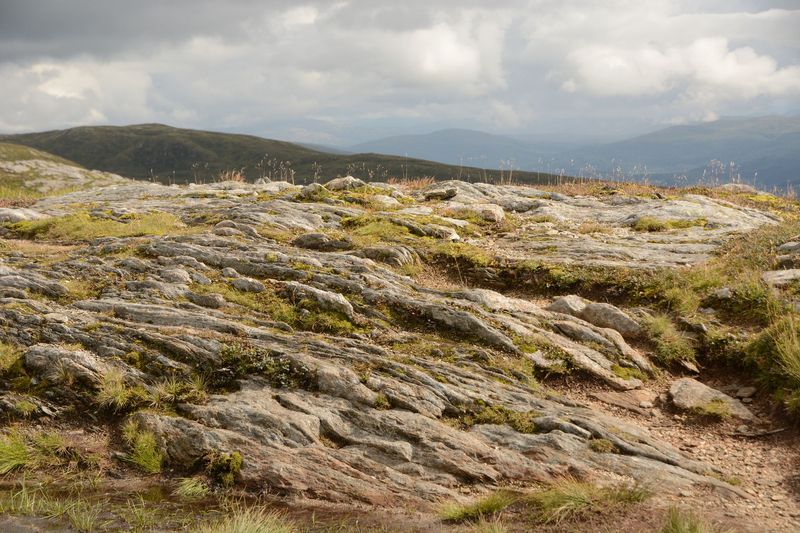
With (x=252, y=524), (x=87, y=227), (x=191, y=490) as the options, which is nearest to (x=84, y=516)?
(x=191, y=490)

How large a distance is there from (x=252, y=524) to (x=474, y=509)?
11.3 feet

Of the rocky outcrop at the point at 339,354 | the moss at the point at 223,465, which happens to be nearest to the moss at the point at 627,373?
the rocky outcrop at the point at 339,354

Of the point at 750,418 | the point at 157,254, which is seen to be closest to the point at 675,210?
the point at 750,418

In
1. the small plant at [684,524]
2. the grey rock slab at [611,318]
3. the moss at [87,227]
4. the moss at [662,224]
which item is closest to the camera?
the small plant at [684,524]

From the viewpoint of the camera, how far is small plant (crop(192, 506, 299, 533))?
778 centimetres

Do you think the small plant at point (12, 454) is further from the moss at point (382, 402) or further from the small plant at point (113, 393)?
the moss at point (382, 402)

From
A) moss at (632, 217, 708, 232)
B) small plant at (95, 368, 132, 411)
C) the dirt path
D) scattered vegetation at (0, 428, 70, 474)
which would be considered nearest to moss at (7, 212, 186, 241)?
small plant at (95, 368, 132, 411)

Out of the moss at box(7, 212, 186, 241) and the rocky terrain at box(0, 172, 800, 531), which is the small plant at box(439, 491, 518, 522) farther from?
the moss at box(7, 212, 186, 241)

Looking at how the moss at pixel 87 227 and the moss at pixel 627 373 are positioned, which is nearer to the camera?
the moss at pixel 627 373

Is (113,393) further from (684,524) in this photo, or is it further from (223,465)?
(684,524)

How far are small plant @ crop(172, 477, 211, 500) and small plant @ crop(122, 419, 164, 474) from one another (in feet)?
2.61

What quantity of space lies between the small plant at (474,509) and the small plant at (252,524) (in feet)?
7.92

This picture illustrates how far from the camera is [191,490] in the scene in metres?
9.42

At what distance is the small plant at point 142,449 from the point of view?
9.99 m
